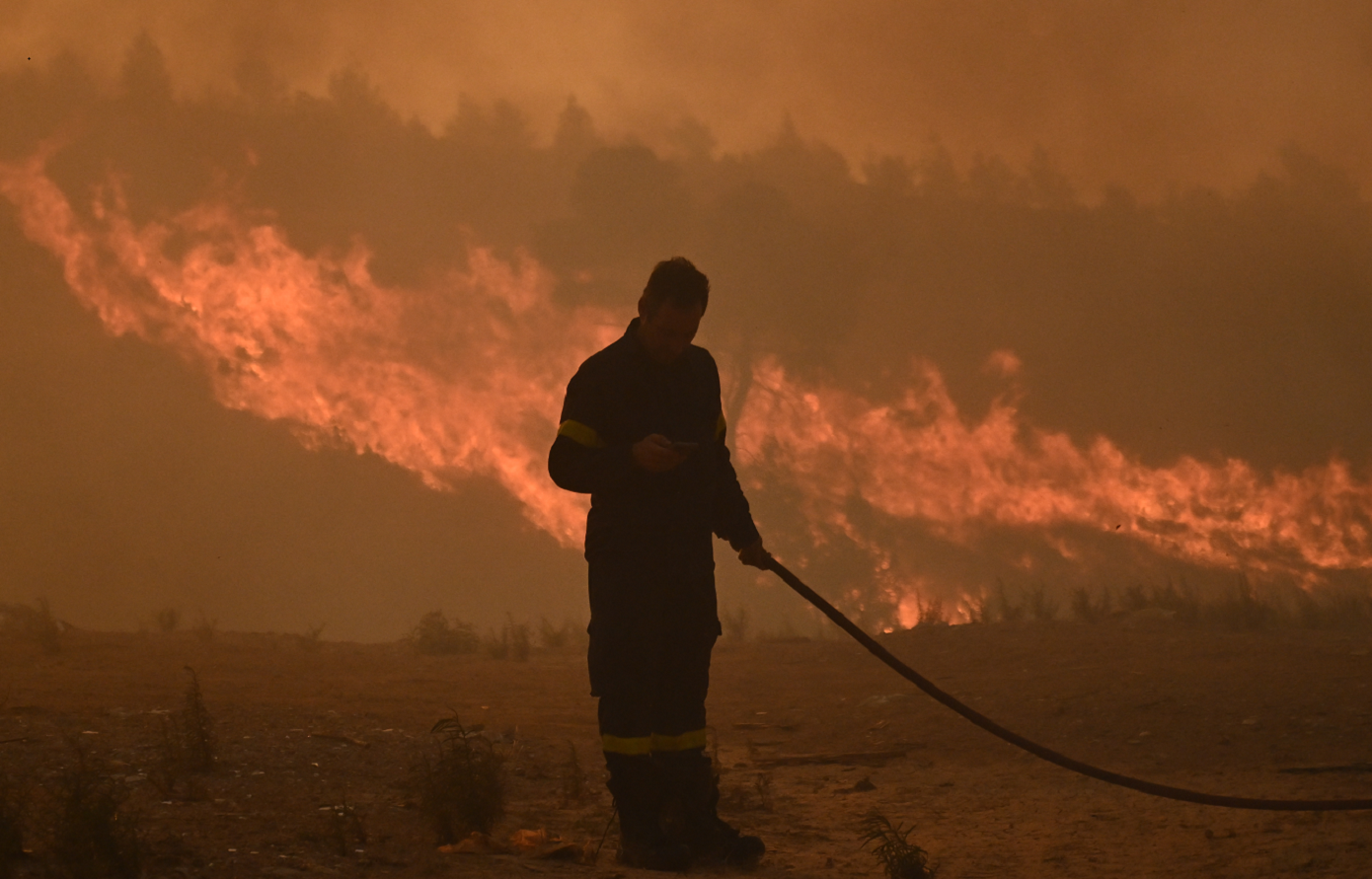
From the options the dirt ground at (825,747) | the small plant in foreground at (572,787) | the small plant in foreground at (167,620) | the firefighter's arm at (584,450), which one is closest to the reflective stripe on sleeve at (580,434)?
the firefighter's arm at (584,450)

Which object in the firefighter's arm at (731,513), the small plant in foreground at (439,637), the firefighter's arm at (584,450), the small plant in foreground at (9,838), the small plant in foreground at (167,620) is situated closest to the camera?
the small plant in foreground at (9,838)

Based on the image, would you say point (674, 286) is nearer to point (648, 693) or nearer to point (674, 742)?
point (648, 693)

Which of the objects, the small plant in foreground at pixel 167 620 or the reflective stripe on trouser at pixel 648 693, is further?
the small plant in foreground at pixel 167 620

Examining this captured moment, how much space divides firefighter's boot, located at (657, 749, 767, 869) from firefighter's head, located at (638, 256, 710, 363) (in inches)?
65.1

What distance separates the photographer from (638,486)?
3.97m

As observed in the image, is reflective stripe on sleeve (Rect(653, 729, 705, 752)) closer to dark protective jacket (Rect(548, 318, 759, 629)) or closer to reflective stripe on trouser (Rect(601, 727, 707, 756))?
reflective stripe on trouser (Rect(601, 727, 707, 756))

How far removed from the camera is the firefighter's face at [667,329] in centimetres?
403

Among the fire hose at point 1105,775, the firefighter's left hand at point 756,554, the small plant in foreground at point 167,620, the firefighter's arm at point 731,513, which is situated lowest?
the fire hose at point 1105,775

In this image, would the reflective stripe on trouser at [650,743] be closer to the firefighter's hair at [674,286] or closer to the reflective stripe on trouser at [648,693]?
the reflective stripe on trouser at [648,693]

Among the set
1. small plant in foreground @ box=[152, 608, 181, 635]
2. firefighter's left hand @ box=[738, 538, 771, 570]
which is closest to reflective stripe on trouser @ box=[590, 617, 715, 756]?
firefighter's left hand @ box=[738, 538, 771, 570]

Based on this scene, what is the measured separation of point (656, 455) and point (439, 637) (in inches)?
467

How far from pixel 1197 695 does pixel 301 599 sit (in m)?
100

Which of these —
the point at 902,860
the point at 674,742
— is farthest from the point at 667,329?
the point at 902,860

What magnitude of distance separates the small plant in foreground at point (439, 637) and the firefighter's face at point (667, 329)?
11.1m
